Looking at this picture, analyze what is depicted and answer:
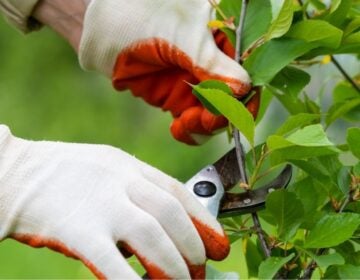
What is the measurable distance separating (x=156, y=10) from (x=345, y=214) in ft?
1.93

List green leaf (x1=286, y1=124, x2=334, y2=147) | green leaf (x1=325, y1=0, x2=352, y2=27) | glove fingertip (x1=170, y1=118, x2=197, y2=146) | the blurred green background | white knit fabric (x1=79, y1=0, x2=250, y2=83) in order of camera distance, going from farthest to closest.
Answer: the blurred green background → glove fingertip (x1=170, y1=118, x2=197, y2=146) → white knit fabric (x1=79, y1=0, x2=250, y2=83) → green leaf (x1=325, y1=0, x2=352, y2=27) → green leaf (x1=286, y1=124, x2=334, y2=147)

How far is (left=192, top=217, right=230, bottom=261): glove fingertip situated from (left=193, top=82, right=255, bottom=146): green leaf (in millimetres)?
132

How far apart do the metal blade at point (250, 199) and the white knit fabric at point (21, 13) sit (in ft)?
2.37

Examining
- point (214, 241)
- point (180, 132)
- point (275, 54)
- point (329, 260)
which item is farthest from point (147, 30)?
point (329, 260)

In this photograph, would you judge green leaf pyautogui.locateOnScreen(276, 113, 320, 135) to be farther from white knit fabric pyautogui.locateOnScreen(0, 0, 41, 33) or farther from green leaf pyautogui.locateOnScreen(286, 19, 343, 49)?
white knit fabric pyautogui.locateOnScreen(0, 0, 41, 33)

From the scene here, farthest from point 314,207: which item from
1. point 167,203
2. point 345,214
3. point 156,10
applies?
point 156,10

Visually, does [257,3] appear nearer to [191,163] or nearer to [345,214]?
[345,214]

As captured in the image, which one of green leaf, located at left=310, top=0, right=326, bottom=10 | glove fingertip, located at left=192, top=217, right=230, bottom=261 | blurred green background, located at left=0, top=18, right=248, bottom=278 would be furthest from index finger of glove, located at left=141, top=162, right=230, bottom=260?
blurred green background, located at left=0, top=18, right=248, bottom=278

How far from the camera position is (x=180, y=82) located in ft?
5.90

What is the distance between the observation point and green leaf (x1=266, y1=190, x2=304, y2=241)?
4.25 ft

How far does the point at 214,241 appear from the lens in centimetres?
131

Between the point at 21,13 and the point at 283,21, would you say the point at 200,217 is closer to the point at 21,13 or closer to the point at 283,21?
the point at 283,21

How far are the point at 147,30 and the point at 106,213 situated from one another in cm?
49

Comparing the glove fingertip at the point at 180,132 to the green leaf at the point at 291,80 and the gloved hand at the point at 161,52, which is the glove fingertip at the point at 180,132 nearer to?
the gloved hand at the point at 161,52
